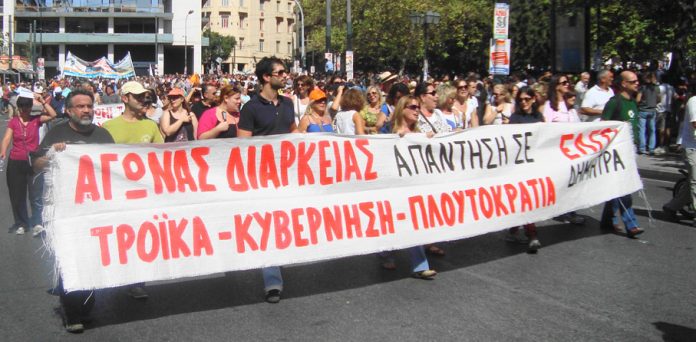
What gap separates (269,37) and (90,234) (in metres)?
100

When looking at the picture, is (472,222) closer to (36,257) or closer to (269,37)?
(36,257)

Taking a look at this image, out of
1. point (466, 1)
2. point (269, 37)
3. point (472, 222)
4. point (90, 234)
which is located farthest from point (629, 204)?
point (269, 37)

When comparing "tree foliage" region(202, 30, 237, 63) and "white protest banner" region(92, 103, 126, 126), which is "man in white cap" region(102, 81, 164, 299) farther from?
"tree foliage" region(202, 30, 237, 63)

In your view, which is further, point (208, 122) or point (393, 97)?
point (393, 97)

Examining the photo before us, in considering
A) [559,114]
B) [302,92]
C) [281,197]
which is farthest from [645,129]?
[281,197]

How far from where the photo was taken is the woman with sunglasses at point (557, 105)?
8852mm

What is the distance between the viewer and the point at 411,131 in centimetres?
707

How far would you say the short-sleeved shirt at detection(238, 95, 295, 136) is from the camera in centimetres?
648

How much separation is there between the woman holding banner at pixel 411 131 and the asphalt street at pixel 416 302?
10 centimetres

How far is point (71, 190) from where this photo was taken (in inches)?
207

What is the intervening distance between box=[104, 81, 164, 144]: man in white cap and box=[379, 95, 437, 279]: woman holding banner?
2038mm

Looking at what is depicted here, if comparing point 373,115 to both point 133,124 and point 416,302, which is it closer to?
point 133,124

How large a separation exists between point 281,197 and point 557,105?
4147 mm

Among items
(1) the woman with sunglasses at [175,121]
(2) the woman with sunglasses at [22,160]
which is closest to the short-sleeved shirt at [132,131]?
(1) the woman with sunglasses at [175,121]
